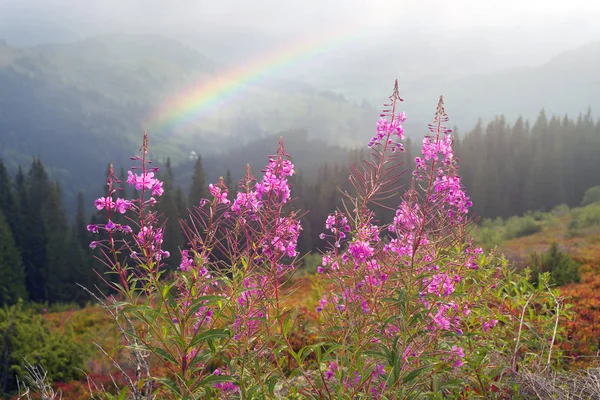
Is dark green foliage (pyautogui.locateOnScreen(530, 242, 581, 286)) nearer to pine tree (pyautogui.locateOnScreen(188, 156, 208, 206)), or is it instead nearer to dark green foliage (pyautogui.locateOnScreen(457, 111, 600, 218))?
pine tree (pyautogui.locateOnScreen(188, 156, 208, 206))

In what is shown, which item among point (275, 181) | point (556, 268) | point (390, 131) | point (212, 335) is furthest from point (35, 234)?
point (390, 131)

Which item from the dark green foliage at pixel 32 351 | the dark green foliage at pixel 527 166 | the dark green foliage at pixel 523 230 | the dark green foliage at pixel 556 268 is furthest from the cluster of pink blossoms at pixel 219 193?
the dark green foliage at pixel 527 166

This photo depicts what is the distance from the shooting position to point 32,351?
7742mm

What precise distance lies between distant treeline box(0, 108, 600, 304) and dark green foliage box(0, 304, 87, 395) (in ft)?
81.0

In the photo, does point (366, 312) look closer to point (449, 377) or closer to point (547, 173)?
point (449, 377)

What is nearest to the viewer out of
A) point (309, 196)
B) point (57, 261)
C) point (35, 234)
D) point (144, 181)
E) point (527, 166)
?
point (144, 181)

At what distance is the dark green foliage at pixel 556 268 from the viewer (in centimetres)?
854

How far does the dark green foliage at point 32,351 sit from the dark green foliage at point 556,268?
31.2 ft

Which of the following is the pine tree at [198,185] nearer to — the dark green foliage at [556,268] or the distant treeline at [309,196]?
the distant treeline at [309,196]

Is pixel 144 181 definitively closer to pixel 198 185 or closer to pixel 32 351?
pixel 32 351

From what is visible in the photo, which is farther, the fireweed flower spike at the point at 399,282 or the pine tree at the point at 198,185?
the pine tree at the point at 198,185

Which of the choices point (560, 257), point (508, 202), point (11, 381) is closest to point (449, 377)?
point (560, 257)

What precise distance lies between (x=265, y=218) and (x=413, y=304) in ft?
3.63

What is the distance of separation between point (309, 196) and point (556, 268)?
205 feet
